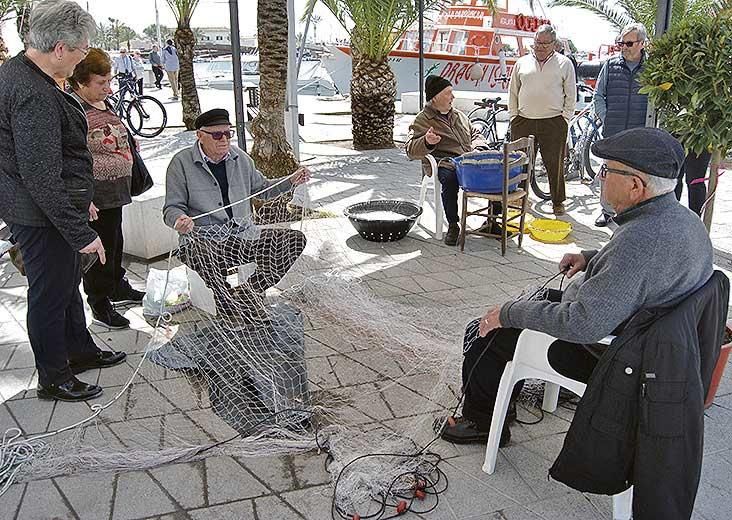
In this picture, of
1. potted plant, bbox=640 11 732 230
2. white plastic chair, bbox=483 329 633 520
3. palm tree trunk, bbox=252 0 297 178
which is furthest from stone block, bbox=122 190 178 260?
potted plant, bbox=640 11 732 230

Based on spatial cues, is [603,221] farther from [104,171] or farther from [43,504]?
[43,504]

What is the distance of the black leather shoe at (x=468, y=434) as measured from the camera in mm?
2598

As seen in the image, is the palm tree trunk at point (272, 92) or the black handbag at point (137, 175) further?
the palm tree trunk at point (272, 92)

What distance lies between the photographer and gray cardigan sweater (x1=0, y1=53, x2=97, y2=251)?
2.47 m

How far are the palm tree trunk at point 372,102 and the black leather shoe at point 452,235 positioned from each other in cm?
503

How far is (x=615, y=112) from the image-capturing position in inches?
223

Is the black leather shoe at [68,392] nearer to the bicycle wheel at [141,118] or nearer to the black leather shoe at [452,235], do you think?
the black leather shoe at [452,235]

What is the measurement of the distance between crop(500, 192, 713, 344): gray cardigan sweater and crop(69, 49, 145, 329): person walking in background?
8.35 feet

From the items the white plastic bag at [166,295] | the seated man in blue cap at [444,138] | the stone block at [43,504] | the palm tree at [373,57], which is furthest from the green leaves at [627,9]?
the stone block at [43,504]

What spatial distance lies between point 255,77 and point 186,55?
15619 mm

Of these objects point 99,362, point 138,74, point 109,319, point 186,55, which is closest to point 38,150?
point 99,362

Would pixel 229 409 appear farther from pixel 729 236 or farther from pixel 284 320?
pixel 729 236

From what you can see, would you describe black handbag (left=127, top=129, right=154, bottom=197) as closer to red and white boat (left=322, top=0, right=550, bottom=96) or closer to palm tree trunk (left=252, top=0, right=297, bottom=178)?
palm tree trunk (left=252, top=0, right=297, bottom=178)

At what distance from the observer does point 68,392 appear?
295 cm
